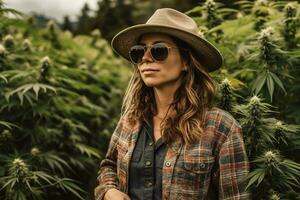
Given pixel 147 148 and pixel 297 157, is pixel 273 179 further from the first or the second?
pixel 147 148

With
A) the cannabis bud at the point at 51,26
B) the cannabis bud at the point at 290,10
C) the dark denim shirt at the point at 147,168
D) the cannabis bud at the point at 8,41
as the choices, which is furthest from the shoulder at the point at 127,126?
the cannabis bud at the point at 51,26

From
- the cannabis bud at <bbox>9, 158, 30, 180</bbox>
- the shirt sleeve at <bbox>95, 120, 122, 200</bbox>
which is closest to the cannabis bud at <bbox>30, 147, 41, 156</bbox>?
the cannabis bud at <bbox>9, 158, 30, 180</bbox>

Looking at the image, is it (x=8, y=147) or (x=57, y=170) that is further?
(x=57, y=170)

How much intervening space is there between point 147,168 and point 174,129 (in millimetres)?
298

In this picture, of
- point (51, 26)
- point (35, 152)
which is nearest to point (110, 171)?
point (35, 152)

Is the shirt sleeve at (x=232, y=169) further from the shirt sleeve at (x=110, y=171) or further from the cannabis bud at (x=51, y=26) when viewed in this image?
the cannabis bud at (x=51, y=26)

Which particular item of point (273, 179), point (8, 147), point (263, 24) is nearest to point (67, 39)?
point (8, 147)

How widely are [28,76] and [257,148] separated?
268 cm

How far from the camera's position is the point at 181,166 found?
3023mm

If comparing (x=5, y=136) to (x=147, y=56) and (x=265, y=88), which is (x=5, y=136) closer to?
(x=147, y=56)

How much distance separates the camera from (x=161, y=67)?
3172 mm

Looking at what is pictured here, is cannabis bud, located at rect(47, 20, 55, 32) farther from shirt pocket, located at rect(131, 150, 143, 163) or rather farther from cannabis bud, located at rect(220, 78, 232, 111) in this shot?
shirt pocket, located at rect(131, 150, 143, 163)

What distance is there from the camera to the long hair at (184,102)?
10.2 ft

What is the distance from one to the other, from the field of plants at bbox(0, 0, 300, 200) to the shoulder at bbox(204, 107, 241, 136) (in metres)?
0.31
